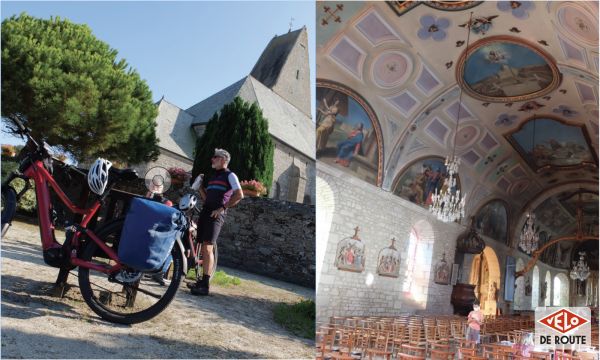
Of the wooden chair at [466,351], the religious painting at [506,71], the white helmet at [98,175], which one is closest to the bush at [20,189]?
the white helmet at [98,175]

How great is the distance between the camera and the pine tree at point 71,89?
1.93 metres

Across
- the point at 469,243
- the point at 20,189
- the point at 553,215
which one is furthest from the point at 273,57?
the point at 553,215

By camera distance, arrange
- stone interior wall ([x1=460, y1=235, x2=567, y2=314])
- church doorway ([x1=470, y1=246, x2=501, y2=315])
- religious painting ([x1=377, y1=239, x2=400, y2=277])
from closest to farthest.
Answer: religious painting ([x1=377, y1=239, x2=400, y2=277]), stone interior wall ([x1=460, y1=235, x2=567, y2=314]), church doorway ([x1=470, y1=246, x2=501, y2=315])

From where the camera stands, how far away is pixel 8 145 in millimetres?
1973

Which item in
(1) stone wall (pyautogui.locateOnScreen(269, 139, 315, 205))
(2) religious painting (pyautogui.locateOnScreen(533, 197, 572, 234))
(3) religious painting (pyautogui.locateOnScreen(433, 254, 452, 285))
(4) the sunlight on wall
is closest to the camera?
(1) stone wall (pyautogui.locateOnScreen(269, 139, 315, 205))

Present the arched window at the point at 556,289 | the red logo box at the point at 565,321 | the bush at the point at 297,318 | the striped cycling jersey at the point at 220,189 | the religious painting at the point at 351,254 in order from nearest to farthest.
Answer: the striped cycling jersey at the point at 220,189 → the bush at the point at 297,318 → the red logo box at the point at 565,321 → the religious painting at the point at 351,254 → the arched window at the point at 556,289

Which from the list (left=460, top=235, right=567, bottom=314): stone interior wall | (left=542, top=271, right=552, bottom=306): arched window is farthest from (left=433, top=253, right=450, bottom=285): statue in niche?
(left=542, top=271, right=552, bottom=306): arched window

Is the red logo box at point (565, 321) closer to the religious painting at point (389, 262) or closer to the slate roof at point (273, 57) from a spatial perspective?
the slate roof at point (273, 57)

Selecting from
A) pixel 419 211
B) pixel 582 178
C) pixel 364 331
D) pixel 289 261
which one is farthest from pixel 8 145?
pixel 582 178

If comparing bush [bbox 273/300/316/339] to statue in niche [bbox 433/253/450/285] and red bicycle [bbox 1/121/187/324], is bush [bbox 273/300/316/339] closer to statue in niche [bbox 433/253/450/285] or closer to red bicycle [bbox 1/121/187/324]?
red bicycle [bbox 1/121/187/324]

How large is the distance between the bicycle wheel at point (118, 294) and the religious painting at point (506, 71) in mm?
6998

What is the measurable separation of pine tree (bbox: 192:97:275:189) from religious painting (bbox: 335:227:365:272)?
215 inches

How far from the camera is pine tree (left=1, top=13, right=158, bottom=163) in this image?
1930mm

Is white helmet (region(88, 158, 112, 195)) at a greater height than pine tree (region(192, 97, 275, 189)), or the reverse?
pine tree (region(192, 97, 275, 189))
